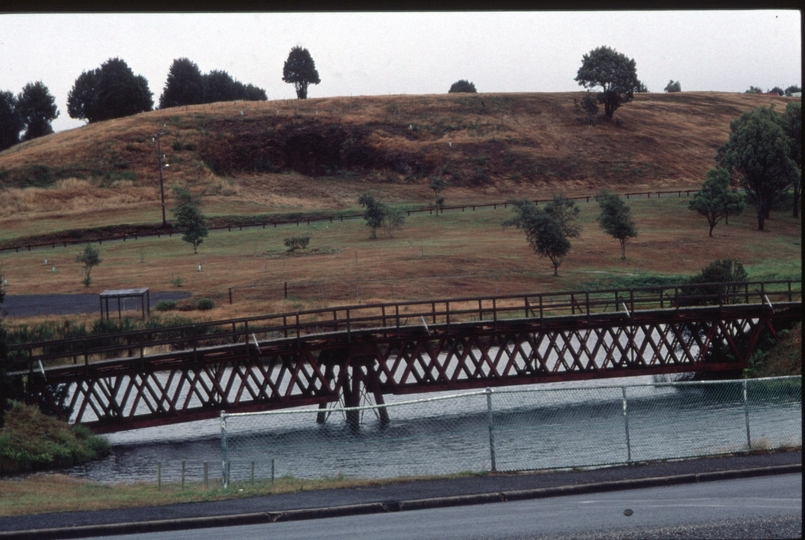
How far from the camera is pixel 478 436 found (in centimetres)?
3005

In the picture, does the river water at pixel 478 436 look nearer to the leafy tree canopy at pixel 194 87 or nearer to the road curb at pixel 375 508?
the road curb at pixel 375 508

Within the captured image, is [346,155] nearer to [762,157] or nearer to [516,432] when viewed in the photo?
[762,157]

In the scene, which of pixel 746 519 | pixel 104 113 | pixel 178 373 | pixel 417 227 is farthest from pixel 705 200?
pixel 104 113

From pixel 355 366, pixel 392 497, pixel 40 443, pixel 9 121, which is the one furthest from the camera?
pixel 9 121

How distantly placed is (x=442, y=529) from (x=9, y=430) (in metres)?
16.8

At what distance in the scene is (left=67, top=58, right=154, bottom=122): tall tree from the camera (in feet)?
482

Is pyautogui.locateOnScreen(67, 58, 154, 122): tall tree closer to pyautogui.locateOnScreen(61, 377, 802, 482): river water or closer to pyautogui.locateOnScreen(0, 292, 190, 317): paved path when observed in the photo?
pyautogui.locateOnScreen(0, 292, 190, 317): paved path

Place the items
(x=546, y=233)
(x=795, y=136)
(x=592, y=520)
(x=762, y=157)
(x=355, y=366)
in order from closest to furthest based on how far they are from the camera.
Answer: (x=592, y=520) → (x=355, y=366) → (x=546, y=233) → (x=762, y=157) → (x=795, y=136)

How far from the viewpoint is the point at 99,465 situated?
28891mm

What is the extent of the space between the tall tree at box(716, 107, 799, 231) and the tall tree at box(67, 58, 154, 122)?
98.5 meters

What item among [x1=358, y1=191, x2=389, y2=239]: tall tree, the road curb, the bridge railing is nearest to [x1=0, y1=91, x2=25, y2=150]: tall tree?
[x1=358, y1=191, x2=389, y2=239]: tall tree

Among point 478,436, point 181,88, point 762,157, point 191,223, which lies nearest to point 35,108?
point 181,88

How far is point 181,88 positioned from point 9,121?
3184cm

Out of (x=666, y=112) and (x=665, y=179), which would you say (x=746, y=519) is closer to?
(x=665, y=179)
